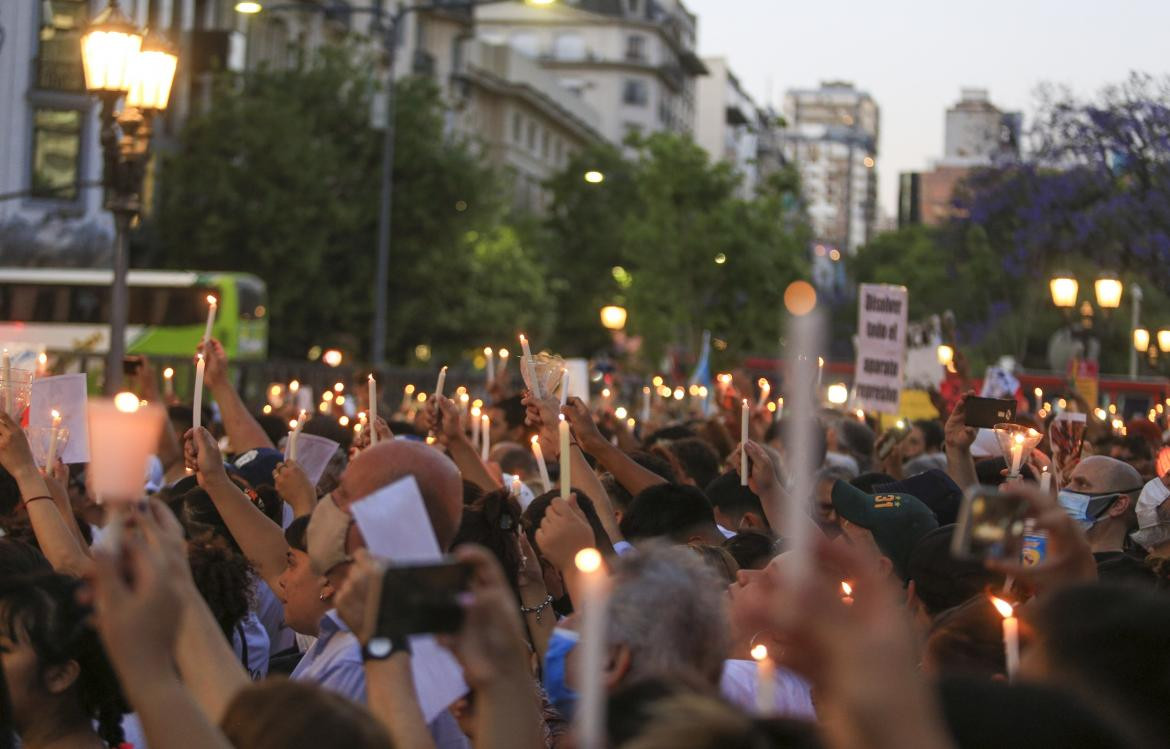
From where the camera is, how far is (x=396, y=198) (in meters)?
44.9

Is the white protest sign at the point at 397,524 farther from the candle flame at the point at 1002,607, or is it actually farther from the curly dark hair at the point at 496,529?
the curly dark hair at the point at 496,529

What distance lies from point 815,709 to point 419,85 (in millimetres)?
42797

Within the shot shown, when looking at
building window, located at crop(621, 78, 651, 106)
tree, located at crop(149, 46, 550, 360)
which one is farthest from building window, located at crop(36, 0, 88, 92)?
building window, located at crop(621, 78, 651, 106)

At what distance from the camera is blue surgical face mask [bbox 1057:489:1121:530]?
723 centimetres

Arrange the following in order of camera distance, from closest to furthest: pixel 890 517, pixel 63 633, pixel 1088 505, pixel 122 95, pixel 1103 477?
1. pixel 63 633
2. pixel 890 517
3. pixel 1088 505
4. pixel 1103 477
5. pixel 122 95

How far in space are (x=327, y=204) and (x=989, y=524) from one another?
40381 millimetres

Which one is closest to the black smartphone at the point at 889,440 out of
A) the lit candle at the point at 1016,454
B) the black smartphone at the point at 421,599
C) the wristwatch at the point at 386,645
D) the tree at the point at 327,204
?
the lit candle at the point at 1016,454

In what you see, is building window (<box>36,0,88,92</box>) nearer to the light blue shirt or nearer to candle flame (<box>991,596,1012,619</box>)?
the light blue shirt

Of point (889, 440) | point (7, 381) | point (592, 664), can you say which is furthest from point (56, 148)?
point (592, 664)

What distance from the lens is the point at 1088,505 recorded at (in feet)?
23.9

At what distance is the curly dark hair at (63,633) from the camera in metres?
4.02

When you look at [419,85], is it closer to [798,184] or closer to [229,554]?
[798,184]

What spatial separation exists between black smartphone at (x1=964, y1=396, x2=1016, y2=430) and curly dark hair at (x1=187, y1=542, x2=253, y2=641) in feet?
9.50

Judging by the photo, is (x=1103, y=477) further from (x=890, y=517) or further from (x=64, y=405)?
(x=64, y=405)
